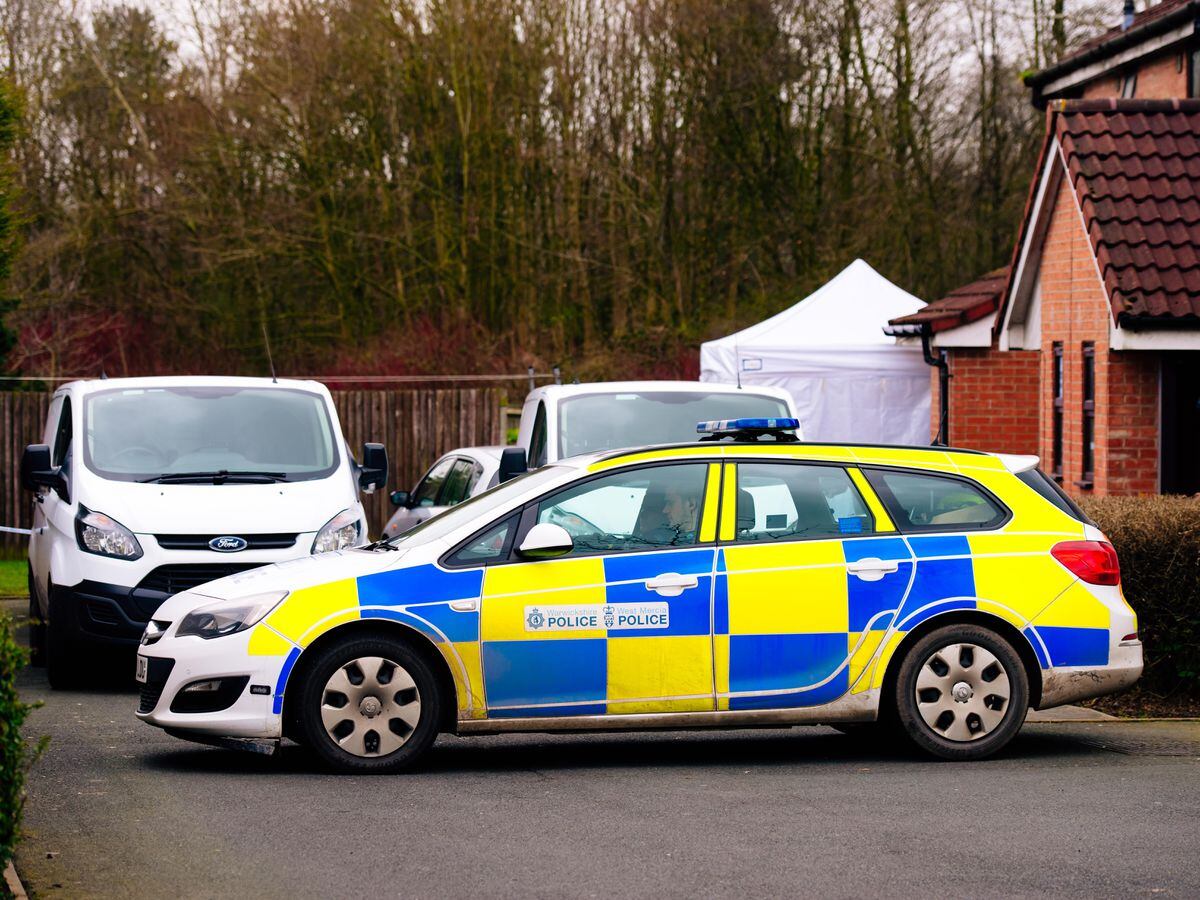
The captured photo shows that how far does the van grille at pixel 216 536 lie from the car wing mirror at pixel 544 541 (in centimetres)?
383

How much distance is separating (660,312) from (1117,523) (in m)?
23.5

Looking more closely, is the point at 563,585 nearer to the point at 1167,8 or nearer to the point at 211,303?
the point at 1167,8

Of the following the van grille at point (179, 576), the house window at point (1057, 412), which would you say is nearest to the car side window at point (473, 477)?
the van grille at point (179, 576)

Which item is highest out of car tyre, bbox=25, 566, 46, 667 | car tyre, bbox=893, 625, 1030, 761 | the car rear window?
the car rear window

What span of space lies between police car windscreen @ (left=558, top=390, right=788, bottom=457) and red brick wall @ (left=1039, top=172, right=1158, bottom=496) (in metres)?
3.36

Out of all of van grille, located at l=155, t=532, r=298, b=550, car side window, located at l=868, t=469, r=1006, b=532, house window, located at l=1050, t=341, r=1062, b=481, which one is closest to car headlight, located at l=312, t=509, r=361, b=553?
van grille, located at l=155, t=532, r=298, b=550

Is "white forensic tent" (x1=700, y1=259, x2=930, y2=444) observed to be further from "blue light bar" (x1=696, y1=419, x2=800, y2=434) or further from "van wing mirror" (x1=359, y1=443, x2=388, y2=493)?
"blue light bar" (x1=696, y1=419, x2=800, y2=434)

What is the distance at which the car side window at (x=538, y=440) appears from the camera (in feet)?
42.8

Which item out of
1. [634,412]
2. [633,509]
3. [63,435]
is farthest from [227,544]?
[633,509]

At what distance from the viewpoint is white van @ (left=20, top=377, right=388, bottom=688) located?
11.2 metres

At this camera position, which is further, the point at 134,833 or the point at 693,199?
the point at 693,199

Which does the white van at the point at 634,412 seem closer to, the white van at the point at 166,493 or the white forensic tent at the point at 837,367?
the white van at the point at 166,493

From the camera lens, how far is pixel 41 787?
25.3 ft

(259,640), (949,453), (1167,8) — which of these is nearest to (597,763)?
(259,640)
